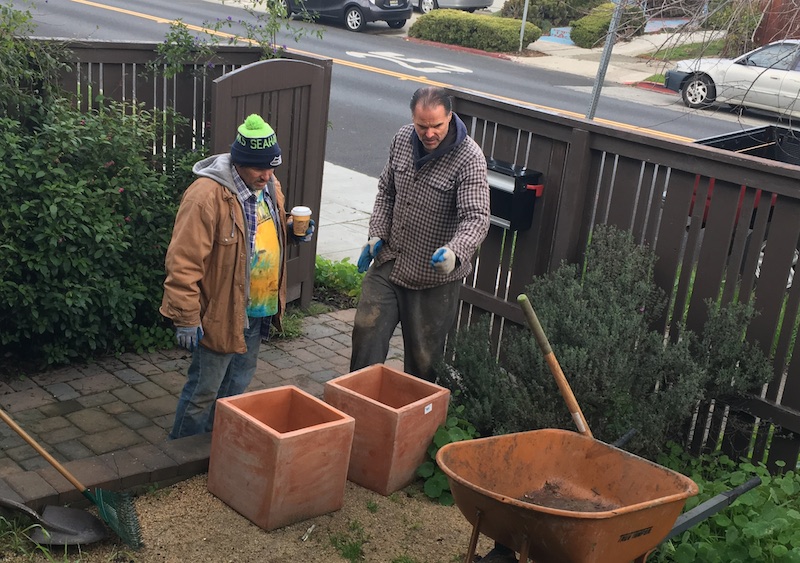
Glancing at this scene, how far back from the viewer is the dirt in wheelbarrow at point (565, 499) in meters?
3.93

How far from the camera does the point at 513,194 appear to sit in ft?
18.6

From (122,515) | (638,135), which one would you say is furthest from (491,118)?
(122,515)

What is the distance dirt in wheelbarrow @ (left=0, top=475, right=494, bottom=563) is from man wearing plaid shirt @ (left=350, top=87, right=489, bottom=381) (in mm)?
945

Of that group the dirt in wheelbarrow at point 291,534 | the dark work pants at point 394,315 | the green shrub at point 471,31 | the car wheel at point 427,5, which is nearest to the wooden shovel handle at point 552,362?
the dirt in wheelbarrow at point 291,534

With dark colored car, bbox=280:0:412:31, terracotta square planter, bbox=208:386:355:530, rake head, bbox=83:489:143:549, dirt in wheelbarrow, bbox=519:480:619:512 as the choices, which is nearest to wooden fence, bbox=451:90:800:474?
dirt in wheelbarrow, bbox=519:480:619:512

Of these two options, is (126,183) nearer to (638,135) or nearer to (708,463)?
(638,135)

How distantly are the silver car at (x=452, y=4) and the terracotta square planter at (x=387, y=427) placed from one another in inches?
987

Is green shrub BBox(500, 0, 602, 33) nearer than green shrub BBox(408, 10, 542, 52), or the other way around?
green shrub BBox(408, 10, 542, 52)

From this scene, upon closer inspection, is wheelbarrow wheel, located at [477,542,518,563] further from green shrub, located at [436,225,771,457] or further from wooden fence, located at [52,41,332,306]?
wooden fence, located at [52,41,332,306]

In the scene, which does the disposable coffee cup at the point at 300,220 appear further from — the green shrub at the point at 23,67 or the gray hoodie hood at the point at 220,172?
the green shrub at the point at 23,67

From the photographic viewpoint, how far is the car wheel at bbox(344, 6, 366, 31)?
2513 centimetres

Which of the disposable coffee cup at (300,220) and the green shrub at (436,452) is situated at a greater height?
the disposable coffee cup at (300,220)

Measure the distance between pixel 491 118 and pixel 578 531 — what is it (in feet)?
11.1

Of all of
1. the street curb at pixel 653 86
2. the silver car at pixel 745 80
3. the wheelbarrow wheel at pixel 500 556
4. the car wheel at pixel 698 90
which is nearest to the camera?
the wheelbarrow wheel at pixel 500 556
